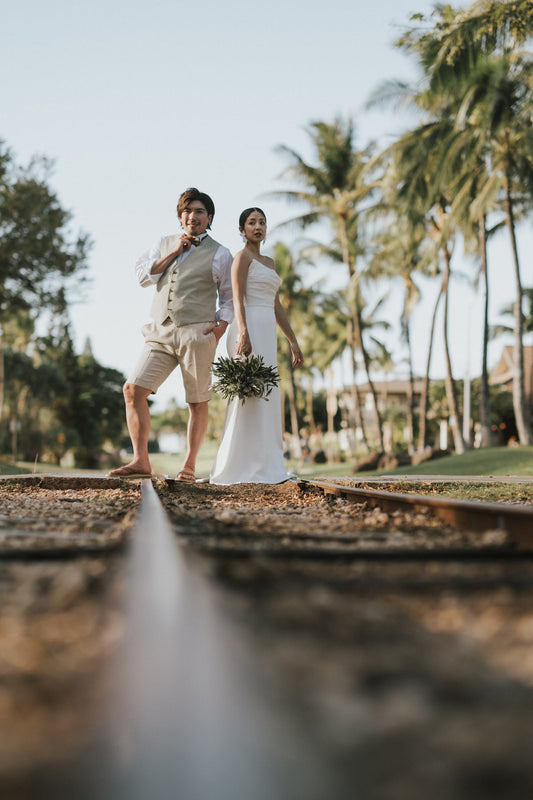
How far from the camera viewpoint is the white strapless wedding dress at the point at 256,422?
6047 mm

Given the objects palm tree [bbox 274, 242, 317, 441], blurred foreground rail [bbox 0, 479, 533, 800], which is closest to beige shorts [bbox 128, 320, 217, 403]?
blurred foreground rail [bbox 0, 479, 533, 800]

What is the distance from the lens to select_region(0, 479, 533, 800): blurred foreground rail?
0.60m

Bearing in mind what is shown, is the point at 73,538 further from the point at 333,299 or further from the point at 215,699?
the point at 333,299

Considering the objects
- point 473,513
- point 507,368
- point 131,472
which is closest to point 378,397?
point 507,368

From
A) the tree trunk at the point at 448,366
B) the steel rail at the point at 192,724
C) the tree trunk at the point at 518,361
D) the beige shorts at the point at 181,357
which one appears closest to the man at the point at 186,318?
the beige shorts at the point at 181,357

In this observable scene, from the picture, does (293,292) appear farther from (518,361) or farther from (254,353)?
(254,353)

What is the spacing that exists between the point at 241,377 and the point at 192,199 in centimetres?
169

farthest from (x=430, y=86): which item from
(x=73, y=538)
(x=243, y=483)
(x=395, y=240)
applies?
(x=73, y=538)

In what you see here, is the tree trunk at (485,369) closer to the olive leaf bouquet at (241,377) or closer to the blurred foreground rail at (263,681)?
the olive leaf bouquet at (241,377)

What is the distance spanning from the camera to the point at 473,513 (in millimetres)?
2602

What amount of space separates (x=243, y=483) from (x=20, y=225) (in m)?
18.1

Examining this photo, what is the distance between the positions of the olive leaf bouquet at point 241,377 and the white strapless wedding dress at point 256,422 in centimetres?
18

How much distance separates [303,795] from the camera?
582 mm

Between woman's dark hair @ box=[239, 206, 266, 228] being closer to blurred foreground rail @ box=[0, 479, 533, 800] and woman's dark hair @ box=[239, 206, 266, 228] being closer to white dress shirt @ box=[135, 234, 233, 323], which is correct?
white dress shirt @ box=[135, 234, 233, 323]
